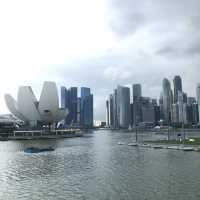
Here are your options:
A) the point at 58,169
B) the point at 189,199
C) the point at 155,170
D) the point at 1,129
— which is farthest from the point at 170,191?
the point at 1,129

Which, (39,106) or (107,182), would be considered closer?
(107,182)

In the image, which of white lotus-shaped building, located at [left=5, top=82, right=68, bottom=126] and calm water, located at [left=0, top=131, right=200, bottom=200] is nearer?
calm water, located at [left=0, top=131, right=200, bottom=200]

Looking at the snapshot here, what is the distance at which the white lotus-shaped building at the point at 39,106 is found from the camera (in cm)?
12900

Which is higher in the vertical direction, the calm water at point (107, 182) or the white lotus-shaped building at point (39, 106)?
the white lotus-shaped building at point (39, 106)

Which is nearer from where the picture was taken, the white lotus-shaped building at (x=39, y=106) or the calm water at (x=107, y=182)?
the calm water at (x=107, y=182)

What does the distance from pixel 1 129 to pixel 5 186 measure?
380 feet

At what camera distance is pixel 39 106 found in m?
132

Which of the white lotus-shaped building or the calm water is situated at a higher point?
the white lotus-shaped building

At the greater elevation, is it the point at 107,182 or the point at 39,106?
the point at 39,106

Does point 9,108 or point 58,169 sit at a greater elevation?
point 9,108

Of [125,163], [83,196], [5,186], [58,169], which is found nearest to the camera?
[83,196]

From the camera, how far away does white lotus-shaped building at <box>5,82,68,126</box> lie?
129 meters

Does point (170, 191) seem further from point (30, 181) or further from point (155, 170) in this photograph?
point (30, 181)

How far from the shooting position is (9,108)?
144500 millimetres
